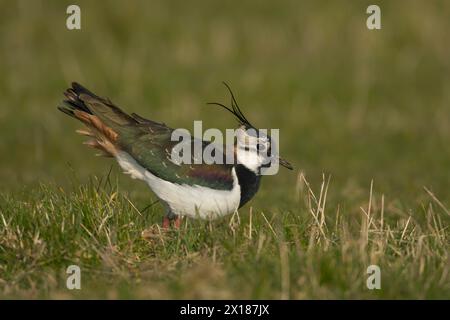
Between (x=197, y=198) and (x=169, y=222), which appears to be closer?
(x=197, y=198)

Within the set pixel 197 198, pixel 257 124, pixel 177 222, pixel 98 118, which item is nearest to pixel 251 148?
pixel 197 198

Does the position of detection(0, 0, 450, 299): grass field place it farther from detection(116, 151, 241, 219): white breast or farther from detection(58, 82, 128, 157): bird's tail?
detection(58, 82, 128, 157): bird's tail

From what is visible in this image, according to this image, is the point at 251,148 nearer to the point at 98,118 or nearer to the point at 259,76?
the point at 98,118

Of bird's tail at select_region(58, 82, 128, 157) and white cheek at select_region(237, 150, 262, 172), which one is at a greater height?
bird's tail at select_region(58, 82, 128, 157)

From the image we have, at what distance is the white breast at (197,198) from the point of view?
6.31 meters

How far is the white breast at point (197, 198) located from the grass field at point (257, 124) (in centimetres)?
12

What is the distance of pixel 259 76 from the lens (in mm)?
13750

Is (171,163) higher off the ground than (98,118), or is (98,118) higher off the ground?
(98,118)

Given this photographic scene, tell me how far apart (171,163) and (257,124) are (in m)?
6.55

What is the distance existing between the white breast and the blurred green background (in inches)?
172

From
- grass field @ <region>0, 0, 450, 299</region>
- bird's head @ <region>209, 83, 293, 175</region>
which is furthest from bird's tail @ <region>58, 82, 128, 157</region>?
bird's head @ <region>209, 83, 293, 175</region>

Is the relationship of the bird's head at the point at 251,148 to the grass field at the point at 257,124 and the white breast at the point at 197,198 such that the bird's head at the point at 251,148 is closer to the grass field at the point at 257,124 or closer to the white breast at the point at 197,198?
the white breast at the point at 197,198

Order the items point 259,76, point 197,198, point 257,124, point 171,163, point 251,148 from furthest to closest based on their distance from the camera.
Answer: point 259,76 < point 257,124 < point 251,148 < point 171,163 < point 197,198

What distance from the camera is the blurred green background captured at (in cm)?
1206
